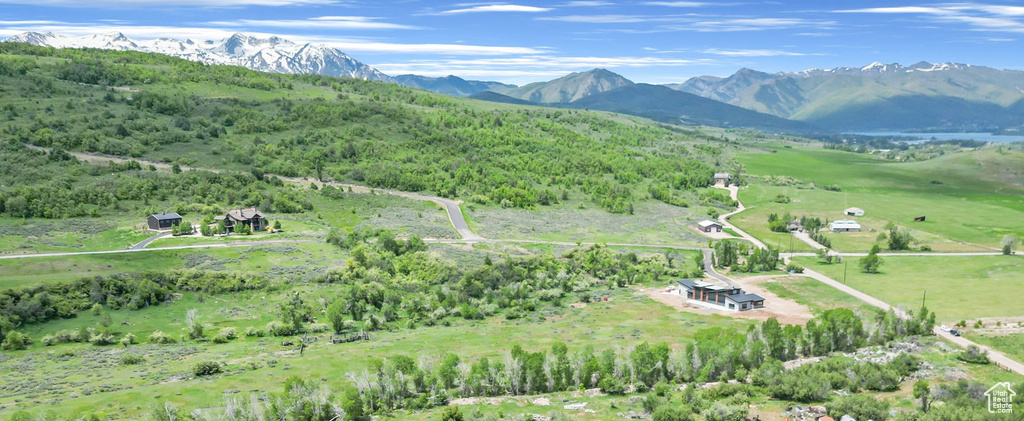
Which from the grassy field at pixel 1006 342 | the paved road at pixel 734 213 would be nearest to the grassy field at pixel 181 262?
the paved road at pixel 734 213

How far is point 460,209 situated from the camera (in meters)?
140

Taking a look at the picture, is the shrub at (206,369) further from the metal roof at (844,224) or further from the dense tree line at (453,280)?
the metal roof at (844,224)

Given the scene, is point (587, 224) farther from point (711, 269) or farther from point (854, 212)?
point (854, 212)

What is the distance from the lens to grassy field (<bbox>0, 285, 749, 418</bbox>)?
48062 mm

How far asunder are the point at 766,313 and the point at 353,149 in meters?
118

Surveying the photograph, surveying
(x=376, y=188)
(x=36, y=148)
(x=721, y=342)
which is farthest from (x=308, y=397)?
(x=36, y=148)

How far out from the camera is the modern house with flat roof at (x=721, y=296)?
78.2 m

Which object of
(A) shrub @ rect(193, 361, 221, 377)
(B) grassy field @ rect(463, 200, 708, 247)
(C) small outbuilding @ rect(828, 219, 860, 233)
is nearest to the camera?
(A) shrub @ rect(193, 361, 221, 377)

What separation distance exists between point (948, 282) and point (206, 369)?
90.9m

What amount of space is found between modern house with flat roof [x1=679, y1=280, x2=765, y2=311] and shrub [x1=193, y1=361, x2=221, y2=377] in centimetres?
5400

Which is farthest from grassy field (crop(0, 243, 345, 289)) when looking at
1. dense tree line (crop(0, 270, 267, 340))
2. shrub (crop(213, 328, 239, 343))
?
shrub (crop(213, 328, 239, 343))

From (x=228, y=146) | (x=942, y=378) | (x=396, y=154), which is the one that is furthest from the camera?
(x=396, y=154)

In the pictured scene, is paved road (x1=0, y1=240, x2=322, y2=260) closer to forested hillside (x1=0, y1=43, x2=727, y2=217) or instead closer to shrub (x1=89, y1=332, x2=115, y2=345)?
shrub (x1=89, y1=332, x2=115, y2=345)

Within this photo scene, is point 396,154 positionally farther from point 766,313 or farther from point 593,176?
point 766,313
